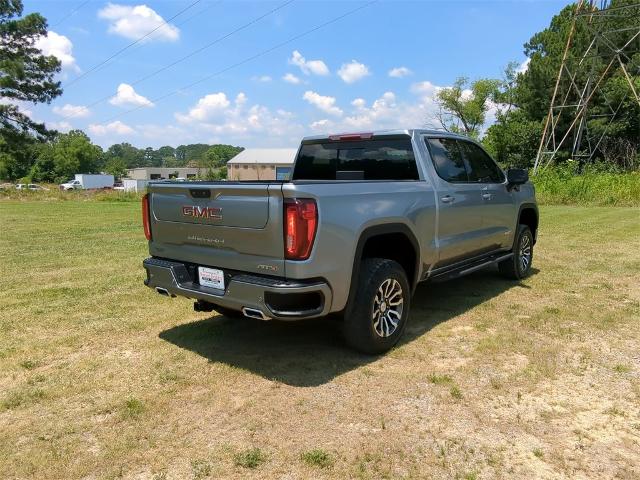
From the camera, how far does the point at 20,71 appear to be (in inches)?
1277

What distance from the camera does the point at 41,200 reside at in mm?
34375

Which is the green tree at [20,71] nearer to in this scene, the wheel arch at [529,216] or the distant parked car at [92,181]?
the wheel arch at [529,216]

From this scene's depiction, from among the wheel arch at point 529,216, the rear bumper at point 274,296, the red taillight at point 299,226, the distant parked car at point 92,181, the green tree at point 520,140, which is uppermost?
the green tree at point 520,140

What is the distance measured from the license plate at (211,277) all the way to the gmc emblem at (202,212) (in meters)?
0.42

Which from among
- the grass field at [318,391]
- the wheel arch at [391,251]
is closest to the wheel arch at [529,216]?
the grass field at [318,391]

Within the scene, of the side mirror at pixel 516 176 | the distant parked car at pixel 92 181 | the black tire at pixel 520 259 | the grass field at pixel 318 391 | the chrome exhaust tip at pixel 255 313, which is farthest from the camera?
the distant parked car at pixel 92 181

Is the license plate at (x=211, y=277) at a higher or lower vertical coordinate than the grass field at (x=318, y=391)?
higher

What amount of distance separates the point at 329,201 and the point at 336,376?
1.32m

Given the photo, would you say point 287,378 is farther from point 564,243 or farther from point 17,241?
point 17,241

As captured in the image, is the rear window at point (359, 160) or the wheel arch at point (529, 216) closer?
the rear window at point (359, 160)

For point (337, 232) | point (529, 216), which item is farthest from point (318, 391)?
point (529, 216)

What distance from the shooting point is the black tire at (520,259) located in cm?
673

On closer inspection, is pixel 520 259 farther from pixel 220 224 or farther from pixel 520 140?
pixel 520 140

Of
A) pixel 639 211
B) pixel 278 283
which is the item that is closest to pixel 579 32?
pixel 639 211
